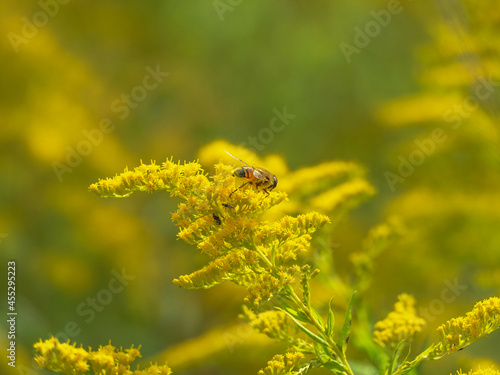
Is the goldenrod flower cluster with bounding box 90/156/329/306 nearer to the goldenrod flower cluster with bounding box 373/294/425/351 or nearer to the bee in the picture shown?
the bee

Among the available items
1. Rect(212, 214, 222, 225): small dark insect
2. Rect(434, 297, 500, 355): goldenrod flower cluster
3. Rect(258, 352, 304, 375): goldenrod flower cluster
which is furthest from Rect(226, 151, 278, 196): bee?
Rect(434, 297, 500, 355): goldenrod flower cluster

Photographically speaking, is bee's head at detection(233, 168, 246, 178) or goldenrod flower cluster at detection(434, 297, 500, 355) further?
bee's head at detection(233, 168, 246, 178)

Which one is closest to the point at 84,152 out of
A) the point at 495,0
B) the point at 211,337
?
the point at 211,337

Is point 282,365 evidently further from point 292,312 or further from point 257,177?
point 257,177

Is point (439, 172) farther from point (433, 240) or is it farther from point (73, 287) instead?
point (73, 287)

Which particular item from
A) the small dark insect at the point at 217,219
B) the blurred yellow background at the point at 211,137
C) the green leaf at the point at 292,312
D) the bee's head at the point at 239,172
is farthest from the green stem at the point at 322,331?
the blurred yellow background at the point at 211,137

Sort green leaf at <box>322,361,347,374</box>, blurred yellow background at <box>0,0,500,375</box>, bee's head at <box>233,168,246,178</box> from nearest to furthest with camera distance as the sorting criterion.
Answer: green leaf at <box>322,361,347,374</box>, bee's head at <box>233,168,246,178</box>, blurred yellow background at <box>0,0,500,375</box>

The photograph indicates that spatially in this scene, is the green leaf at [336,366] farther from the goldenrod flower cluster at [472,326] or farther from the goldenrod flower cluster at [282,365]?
the goldenrod flower cluster at [472,326]
